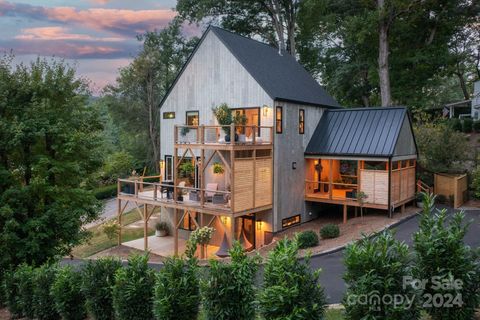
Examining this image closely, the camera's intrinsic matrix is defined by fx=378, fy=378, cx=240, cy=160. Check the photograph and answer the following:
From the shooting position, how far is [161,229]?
22641 mm

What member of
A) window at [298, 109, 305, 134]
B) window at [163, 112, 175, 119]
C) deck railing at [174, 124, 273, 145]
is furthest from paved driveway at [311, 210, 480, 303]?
window at [163, 112, 175, 119]

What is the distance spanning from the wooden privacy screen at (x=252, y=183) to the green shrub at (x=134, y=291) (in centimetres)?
945

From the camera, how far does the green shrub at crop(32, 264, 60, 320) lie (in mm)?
9508

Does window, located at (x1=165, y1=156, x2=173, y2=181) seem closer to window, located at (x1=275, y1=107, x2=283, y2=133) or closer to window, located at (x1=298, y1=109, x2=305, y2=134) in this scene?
window, located at (x1=275, y1=107, x2=283, y2=133)

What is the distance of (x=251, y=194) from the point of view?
1755 cm

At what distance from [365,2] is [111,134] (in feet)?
163

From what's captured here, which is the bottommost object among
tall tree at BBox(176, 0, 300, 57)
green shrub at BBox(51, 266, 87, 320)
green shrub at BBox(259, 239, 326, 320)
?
green shrub at BBox(51, 266, 87, 320)

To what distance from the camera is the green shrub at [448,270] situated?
6395 millimetres

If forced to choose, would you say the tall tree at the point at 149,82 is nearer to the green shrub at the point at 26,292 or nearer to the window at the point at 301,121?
the window at the point at 301,121

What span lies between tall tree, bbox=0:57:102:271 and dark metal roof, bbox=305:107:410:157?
39.4ft

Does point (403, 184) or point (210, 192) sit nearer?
point (210, 192)

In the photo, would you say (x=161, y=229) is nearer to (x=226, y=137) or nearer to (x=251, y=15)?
(x=226, y=137)

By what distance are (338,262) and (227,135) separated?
24.0ft

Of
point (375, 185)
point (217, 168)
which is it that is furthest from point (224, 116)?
point (375, 185)
